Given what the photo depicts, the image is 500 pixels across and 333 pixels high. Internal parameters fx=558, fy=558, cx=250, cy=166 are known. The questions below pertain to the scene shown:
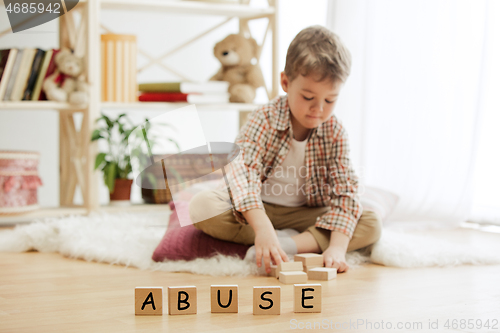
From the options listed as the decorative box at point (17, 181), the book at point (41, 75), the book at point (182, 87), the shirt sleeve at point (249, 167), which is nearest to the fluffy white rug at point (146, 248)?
the shirt sleeve at point (249, 167)

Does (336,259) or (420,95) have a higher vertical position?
(420,95)

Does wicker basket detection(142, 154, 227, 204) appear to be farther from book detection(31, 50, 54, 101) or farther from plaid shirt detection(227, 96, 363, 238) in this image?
book detection(31, 50, 54, 101)

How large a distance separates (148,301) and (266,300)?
0.16 m

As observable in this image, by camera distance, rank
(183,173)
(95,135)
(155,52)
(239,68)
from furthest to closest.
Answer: (155,52) < (239,68) < (95,135) < (183,173)

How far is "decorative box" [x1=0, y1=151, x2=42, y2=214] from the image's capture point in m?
1.72

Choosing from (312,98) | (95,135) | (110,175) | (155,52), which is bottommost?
(110,175)

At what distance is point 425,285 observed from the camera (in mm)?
982

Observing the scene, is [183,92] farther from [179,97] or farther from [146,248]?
[146,248]

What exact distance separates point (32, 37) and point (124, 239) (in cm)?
126

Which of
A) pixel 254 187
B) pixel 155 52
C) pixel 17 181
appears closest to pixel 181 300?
pixel 254 187

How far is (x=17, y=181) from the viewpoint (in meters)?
1.74

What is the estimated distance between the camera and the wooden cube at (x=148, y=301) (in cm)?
76

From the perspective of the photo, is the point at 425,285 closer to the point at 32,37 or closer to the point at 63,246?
the point at 63,246

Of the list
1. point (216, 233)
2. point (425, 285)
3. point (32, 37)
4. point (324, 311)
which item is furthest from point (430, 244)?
point (32, 37)
